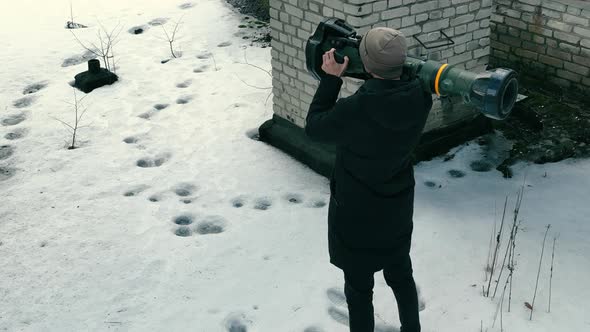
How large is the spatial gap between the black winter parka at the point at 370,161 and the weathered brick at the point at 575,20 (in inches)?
126

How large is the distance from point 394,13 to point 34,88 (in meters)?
3.55

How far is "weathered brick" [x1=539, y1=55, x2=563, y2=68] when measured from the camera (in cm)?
558

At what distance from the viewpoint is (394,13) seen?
4430 millimetres

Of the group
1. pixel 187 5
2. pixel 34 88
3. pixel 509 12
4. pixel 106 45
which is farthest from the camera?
pixel 187 5

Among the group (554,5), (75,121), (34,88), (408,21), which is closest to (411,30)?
(408,21)

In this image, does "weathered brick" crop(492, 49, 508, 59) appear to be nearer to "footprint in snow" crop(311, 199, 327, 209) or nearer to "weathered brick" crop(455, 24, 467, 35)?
"weathered brick" crop(455, 24, 467, 35)

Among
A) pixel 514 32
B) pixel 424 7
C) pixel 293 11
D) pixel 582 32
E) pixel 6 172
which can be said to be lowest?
pixel 6 172

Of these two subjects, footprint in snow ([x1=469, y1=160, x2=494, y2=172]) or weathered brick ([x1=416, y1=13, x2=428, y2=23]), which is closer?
weathered brick ([x1=416, y1=13, x2=428, y2=23])

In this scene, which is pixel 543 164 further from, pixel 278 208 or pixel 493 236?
pixel 278 208

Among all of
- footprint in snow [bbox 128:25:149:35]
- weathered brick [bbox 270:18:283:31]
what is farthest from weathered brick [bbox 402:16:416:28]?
footprint in snow [bbox 128:25:149:35]

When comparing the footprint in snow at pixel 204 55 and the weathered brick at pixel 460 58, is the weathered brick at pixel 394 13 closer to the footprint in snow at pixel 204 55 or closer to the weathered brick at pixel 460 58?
the weathered brick at pixel 460 58

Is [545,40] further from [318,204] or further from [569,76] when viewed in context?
[318,204]

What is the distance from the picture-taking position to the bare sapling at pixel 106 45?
6.76m

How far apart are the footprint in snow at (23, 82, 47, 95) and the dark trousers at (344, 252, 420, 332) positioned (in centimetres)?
439
